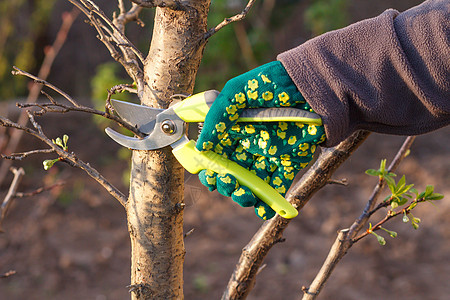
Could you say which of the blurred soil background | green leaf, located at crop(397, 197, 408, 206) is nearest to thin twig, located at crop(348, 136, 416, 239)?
green leaf, located at crop(397, 197, 408, 206)

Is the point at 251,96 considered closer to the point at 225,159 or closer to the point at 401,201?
the point at 225,159

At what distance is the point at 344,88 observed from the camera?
100cm

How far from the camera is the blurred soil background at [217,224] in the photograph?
117 inches

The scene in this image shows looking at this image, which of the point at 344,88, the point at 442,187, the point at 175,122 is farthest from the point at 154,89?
the point at 442,187

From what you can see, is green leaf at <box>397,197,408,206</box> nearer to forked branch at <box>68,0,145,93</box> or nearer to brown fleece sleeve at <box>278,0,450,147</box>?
brown fleece sleeve at <box>278,0,450,147</box>

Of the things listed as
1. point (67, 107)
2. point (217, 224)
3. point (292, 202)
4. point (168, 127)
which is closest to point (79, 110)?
point (67, 107)

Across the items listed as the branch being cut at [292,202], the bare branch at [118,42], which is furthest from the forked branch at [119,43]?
the branch being cut at [292,202]

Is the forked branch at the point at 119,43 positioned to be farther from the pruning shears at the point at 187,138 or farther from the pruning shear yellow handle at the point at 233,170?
the pruning shear yellow handle at the point at 233,170

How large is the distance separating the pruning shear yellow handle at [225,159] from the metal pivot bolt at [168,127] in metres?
0.03

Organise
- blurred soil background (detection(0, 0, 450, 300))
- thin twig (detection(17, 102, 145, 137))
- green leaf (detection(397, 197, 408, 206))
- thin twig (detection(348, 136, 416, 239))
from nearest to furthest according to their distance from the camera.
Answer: thin twig (detection(17, 102, 145, 137)) < green leaf (detection(397, 197, 408, 206)) < thin twig (detection(348, 136, 416, 239)) < blurred soil background (detection(0, 0, 450, 300))

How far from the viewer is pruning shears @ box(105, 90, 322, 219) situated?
1.06 meters

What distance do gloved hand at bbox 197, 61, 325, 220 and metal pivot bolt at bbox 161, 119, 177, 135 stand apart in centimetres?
8

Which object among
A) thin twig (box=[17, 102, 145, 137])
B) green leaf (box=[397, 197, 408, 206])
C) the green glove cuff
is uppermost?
thin twig (box=[17, 102, 145, 137])

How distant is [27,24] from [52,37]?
339mm
